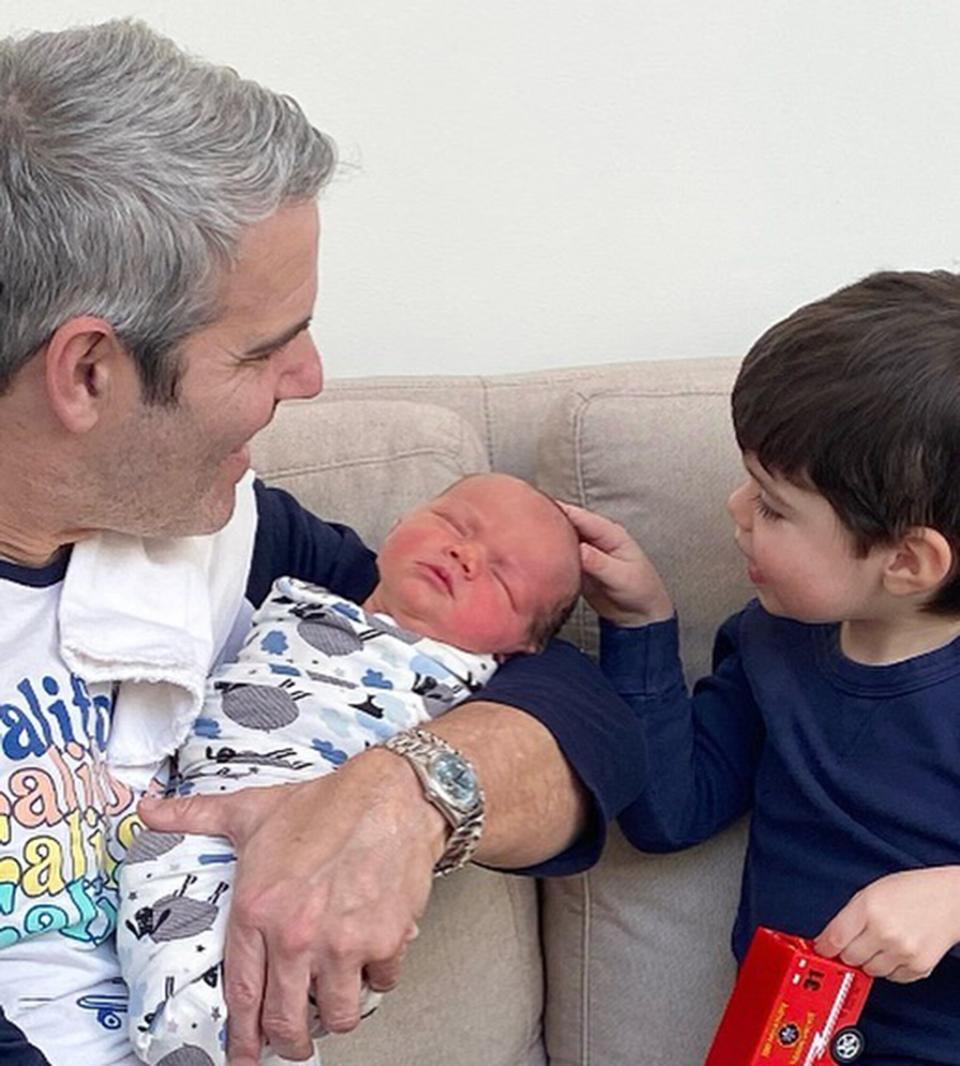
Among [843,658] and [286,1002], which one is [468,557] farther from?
[286,1002]

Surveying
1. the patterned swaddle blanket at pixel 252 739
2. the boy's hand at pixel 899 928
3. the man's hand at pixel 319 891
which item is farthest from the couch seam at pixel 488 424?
the boy's hand at pixel 899 928

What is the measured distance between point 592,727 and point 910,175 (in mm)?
942

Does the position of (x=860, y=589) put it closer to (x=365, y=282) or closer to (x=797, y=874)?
(x=797, y=874)

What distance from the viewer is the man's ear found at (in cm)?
123

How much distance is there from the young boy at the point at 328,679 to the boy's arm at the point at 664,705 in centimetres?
4

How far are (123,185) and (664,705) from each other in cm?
73

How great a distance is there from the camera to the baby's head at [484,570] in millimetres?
1545

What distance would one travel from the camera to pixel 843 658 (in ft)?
5.06

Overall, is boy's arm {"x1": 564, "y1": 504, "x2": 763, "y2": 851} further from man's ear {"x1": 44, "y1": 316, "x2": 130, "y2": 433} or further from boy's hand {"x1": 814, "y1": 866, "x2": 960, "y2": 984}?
man's ear {"x1": 44, "y1": 316, "x2": 130, "y2": 433}

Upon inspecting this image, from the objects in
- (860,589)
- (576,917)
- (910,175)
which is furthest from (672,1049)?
(910,175)

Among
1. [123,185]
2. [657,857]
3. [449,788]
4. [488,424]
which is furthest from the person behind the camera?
[488,424]

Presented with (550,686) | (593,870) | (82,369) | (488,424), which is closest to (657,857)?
(593,870)

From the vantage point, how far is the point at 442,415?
1740 millimetres

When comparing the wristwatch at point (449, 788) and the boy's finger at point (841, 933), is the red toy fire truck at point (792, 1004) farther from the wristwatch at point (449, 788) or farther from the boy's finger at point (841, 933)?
the wristwatch at point (449, 788)
